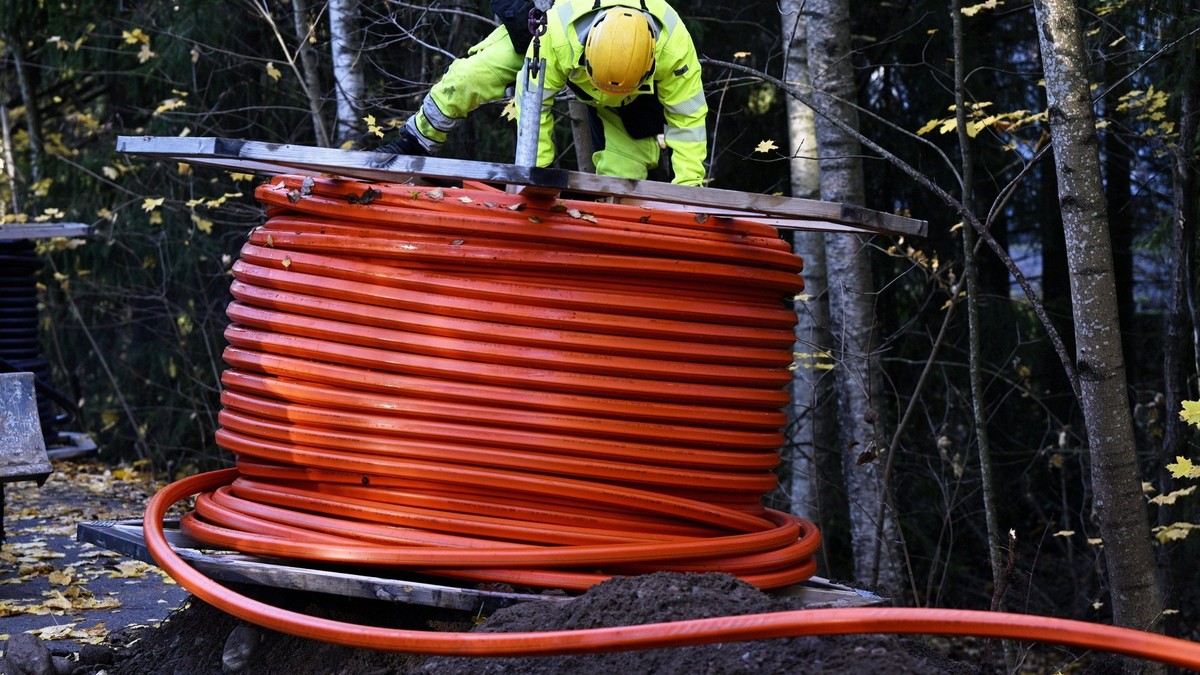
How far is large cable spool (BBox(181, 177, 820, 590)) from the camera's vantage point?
4.11 meters

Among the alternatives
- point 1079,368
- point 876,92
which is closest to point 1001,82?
point 876,92

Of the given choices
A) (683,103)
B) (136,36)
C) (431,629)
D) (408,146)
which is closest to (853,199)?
(683,103)

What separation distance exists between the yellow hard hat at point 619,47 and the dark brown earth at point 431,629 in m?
2.08

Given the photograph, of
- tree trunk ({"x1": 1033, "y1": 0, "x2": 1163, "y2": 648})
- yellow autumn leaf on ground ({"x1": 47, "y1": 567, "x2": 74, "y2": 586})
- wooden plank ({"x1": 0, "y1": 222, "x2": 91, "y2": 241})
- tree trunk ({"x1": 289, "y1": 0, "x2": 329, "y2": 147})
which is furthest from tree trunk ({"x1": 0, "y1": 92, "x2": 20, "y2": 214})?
tree trunk ({"x1": 1033, "y1": 0, "x2": 1163, "y2": 648})

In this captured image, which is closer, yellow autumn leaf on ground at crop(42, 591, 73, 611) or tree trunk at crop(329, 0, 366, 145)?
yellow autumn leaf on ground at crop(42, 591, 73, 611)

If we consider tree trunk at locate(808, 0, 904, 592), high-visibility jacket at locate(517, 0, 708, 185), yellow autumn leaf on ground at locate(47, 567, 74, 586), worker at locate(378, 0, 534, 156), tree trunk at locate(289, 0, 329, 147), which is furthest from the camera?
tree trunk at locate(289, 0, 329, 147)

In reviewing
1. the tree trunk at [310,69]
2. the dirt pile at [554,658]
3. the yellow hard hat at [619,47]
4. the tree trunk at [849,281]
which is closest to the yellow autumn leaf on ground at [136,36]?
the tree trunk at [310,69]

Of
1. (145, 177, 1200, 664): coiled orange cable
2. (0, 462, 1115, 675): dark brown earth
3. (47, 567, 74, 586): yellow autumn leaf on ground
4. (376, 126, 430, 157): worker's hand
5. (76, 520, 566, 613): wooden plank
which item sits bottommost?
(47, 567, 74, 586): yellow autumn leaf on ground

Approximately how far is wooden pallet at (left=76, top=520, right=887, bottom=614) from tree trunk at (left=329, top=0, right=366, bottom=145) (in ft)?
13.0

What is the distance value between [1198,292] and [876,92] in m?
3.47

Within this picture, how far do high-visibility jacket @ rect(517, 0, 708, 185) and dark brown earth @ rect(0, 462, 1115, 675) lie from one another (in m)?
2.01

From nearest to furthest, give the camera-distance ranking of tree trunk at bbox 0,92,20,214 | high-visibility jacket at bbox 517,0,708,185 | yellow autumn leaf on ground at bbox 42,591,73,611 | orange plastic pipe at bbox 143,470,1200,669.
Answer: orange plastic pipe at bbox 143,470,1200,669 → high-visibility jacket at bbox 517,0,708,185 → yellow autumn leaf on ground at bbox 42,591,73,611 → tree trunk at bbox 0,92,20,214

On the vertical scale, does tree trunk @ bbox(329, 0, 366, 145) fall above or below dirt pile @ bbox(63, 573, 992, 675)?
above

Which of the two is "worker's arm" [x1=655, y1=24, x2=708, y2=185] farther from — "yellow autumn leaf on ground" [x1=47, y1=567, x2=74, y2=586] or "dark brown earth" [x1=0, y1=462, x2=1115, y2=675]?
"yellow autumn leaf on ground" [x1=47, y1=567, x2=74, y2=586]
